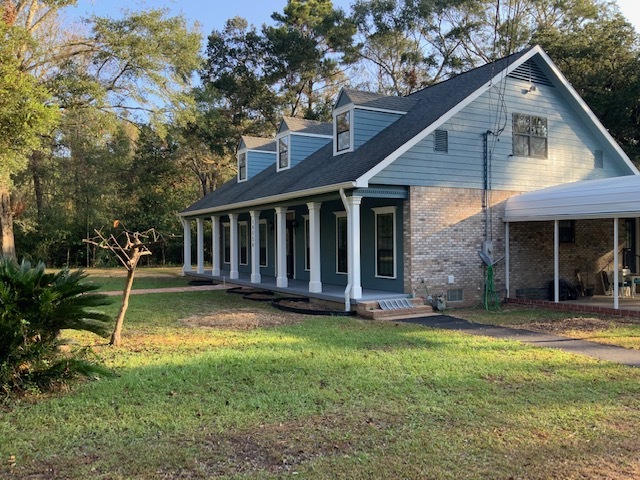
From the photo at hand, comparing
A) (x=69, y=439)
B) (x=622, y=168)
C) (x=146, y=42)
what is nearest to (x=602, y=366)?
(x=69, y=439)

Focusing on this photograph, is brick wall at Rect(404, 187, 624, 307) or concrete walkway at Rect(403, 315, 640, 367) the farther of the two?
brick wall at Rect(404, 187, 624, 307)

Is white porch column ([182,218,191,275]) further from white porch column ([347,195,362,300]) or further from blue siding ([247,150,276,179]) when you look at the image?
white porch column ([347,195,362,300])

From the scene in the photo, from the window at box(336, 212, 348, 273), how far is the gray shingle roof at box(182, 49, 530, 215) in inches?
65.5

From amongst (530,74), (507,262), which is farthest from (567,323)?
(530,74)

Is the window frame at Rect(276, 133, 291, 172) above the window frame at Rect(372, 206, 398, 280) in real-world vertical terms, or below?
above

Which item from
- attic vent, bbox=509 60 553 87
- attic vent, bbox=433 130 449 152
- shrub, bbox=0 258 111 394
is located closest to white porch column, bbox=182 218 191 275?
attic vent, bbox=433 130 449 152

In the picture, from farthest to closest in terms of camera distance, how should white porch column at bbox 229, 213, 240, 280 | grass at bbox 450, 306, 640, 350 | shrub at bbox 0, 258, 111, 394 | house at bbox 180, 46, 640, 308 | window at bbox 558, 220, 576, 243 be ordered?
white porch column at bbox 229, 213, 240, 280, window at bbox 558, 220, 576, 243, house at bbox 180, 46, 640, 308, grass at bbox 450, 306, 640, 350, shrub at bbox 0, 258, 111, 394

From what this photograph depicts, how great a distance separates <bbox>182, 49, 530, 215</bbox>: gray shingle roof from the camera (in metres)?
12.4

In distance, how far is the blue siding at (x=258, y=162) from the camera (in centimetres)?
2206

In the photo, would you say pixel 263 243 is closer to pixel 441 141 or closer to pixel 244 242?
pixel 244 242

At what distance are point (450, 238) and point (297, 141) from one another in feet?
26.0

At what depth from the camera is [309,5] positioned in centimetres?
3188

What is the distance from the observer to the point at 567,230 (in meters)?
14.9

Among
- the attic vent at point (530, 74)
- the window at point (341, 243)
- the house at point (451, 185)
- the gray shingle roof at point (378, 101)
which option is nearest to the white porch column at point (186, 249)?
the house at point (451, 185)
